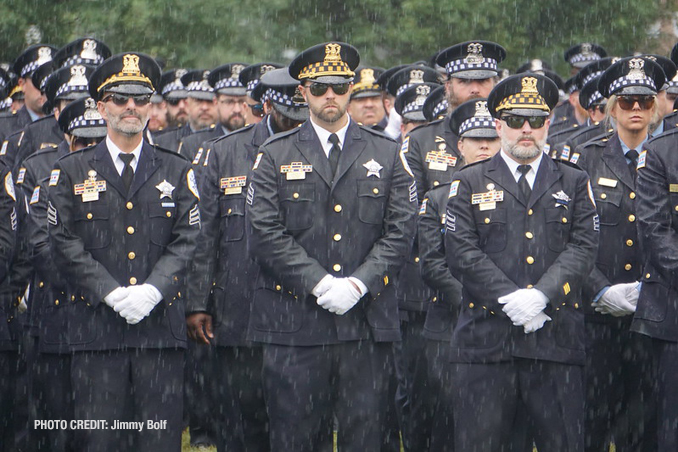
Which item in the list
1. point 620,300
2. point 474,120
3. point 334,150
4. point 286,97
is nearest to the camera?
point 334,150

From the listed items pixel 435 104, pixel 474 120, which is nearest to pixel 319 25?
pixel 435 104

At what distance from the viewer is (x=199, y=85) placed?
1470cm

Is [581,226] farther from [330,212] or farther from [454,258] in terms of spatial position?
[330,212]

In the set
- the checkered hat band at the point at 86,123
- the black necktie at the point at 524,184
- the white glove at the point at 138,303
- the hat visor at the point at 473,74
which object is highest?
the hat visor at the point at 473,74

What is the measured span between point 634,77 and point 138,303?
3.77 meters

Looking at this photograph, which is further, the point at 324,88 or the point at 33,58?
the point at 33,58

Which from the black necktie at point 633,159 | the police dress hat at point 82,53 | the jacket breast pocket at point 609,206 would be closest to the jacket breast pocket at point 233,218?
the jacket breast pocket at point 609,206

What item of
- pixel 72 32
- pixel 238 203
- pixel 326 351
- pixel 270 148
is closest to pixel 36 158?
pixel 238 203

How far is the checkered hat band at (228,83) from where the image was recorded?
521 inches

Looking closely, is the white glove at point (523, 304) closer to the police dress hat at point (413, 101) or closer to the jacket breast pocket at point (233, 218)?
the jacket breast pocket at point (233, 218)

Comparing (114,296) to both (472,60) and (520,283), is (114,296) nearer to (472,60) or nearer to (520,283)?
(520,283)

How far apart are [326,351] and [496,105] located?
6.03 ft

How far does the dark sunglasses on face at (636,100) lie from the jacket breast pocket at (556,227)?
1.62 m

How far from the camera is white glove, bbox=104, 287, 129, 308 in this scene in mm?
8328
